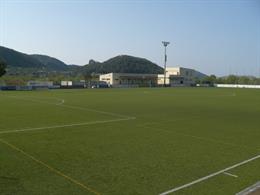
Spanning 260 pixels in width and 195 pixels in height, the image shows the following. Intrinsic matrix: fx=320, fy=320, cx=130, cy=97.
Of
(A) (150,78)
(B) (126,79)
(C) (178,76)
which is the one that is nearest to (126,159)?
(B) (126,79)

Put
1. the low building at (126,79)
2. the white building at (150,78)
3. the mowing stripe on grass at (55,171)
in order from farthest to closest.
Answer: the low building at (126,79) < the white building at (150,78) < the mowing stripe on grass at (55,171)

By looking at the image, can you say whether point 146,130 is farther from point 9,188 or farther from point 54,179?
point 9,188

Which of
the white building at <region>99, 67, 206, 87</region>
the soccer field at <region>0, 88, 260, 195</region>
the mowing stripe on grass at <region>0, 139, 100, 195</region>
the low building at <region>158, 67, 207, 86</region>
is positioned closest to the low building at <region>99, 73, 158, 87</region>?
the white building at <region>99, 67, 206, 87</region>

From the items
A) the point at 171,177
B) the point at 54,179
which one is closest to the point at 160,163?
the point at 171,177

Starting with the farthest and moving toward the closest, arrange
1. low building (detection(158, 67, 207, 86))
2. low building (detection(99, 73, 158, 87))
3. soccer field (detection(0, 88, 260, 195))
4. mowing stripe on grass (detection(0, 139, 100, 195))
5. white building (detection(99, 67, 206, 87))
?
low building (detection(158, 67, 207, 86)) < low building (detection(99, 73, 158, 87)) < white building (detection(99, 67, 206, 87)) < soccer field (detection(0, 88, 260, 195)) < mowing stripe on grass (detection(0, 139, 100, 195))

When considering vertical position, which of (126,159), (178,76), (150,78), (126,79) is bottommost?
(126,159)

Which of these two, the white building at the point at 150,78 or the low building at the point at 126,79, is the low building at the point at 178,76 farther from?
the low building at the point at 126,79

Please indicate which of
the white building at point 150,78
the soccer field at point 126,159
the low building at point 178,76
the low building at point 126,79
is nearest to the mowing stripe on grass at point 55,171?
the soccer field at point 126,159

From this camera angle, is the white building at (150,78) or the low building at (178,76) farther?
the low building at (178,76)

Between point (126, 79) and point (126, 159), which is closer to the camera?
point (126, 159)

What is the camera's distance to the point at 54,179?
25.1 ft

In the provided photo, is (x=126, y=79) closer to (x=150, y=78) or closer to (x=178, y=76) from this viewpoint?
(x=150, y=78)

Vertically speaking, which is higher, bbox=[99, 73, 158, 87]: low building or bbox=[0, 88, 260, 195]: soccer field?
bbox=[99, 73, 158, 87]: low building

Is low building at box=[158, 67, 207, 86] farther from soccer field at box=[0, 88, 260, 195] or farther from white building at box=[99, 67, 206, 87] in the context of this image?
soccer field at box=[0, 88, 260, 195]
